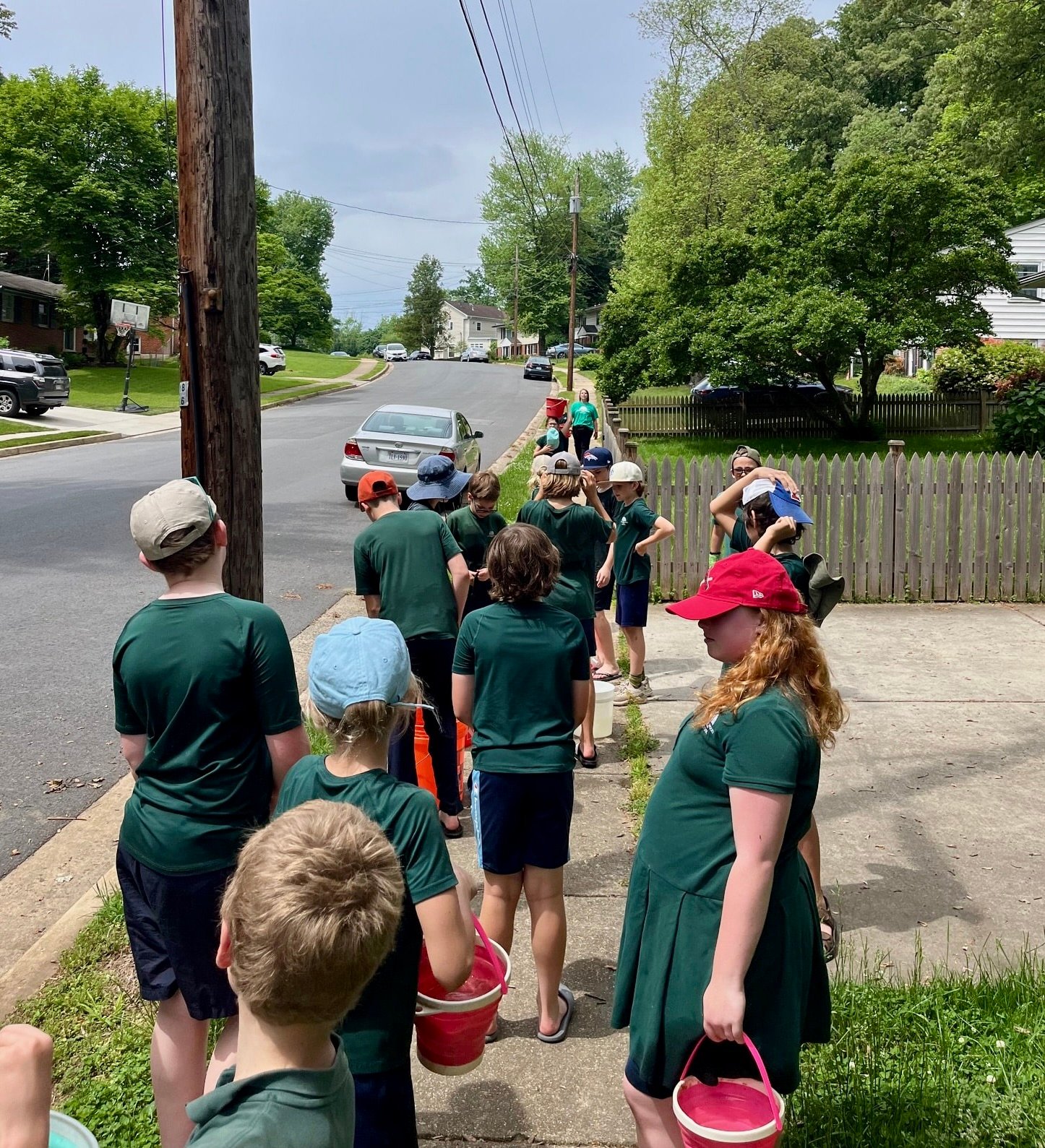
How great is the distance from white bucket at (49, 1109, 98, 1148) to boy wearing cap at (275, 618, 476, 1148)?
79 cm

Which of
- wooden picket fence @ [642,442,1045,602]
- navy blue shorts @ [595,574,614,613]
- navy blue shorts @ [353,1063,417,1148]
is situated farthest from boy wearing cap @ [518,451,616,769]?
wooden picket fence @ [642,442,1045,602]

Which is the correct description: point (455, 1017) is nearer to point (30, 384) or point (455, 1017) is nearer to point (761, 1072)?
point (761, 1072)

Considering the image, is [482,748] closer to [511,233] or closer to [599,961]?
[599,961]

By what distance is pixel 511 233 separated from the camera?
8838 centimetres

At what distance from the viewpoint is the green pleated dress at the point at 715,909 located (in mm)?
2359

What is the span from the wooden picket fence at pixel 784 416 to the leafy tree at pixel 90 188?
24.1 m

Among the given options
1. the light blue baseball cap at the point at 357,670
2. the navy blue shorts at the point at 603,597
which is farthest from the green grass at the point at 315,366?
the light blue baseball cap at the point at 357,670

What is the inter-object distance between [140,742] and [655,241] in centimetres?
3598

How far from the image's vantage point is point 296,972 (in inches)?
66.5

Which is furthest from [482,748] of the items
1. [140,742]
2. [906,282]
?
[906,282]

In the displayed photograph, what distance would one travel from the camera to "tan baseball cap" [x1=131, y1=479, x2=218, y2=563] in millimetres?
2906

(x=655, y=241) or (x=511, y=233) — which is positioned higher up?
(x=511, y=233)

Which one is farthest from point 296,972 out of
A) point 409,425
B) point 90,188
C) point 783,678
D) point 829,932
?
point 90,188

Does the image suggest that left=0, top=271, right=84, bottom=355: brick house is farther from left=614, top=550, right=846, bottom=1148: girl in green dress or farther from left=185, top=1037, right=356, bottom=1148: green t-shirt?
left=185, top=1037, right=356, bottom=1148: green t-shirt
